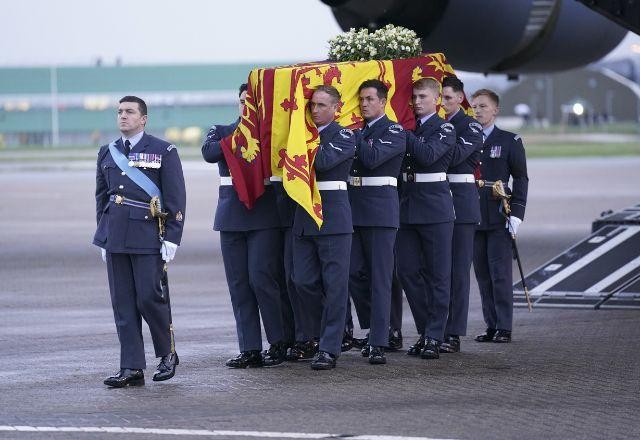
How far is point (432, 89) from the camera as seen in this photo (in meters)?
9.77

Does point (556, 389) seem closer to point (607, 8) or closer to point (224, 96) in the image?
point (607, 8)

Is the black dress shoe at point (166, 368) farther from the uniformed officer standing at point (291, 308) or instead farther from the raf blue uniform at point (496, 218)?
the raf blue uniform at point (496, 218)

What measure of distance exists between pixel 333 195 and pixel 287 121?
22.5 inches

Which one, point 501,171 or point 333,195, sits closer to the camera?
point 333,195

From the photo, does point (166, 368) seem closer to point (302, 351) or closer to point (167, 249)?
point (167, 249)

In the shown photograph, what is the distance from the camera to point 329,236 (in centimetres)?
930

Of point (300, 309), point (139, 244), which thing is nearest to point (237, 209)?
point (300, 309)

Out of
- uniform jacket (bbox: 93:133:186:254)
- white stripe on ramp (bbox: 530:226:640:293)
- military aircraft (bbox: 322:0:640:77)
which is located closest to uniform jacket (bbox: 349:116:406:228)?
uniform jacket (bbox: 93:133:186:254)

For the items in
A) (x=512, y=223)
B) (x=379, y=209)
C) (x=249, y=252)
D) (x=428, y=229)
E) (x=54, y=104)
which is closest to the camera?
(x=379, y=209)

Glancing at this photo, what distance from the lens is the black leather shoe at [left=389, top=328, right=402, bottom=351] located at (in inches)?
400

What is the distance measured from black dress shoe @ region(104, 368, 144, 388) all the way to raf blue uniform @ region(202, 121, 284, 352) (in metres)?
1.00

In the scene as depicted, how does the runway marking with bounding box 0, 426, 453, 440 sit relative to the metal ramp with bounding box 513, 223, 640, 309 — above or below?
below

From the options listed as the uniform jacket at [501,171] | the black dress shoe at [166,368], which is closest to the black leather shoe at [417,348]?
the uniform jacket at [501,171]

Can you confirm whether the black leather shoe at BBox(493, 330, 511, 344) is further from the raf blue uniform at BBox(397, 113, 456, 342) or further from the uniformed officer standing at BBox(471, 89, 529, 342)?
the raf blue uniform at BBox(397, 113, 456, 342)
